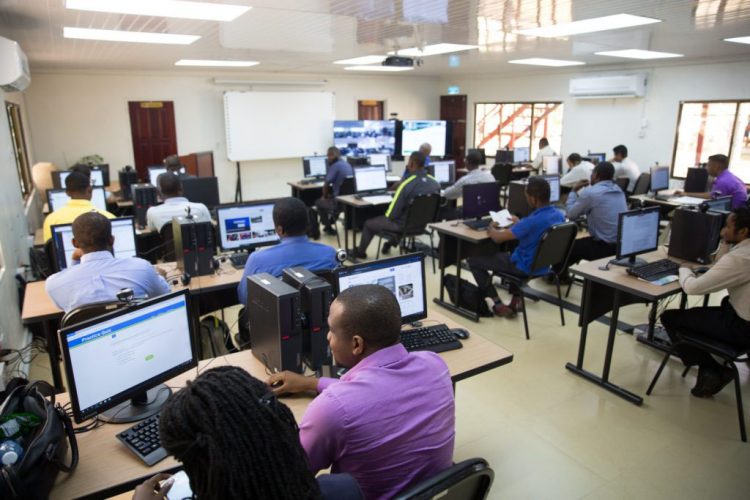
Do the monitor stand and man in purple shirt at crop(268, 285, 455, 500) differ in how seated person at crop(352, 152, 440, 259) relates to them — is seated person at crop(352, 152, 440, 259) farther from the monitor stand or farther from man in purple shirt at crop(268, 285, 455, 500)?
man in purple shirt at crop(268, 285, 455, 500)

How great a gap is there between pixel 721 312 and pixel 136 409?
316 cm

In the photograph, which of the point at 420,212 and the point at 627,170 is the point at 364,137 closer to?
the point at 627,170

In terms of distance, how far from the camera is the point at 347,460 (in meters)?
1.33

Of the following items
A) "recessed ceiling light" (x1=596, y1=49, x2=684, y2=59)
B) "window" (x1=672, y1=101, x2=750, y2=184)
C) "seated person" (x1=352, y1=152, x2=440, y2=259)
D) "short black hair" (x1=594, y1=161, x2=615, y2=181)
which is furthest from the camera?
"window" (x1=672, y1=101, x2=750, y2=184)

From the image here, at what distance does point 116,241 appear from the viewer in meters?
3.61

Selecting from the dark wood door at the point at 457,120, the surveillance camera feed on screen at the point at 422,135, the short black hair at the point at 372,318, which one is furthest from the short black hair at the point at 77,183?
the dark wood door at the point at 457,120

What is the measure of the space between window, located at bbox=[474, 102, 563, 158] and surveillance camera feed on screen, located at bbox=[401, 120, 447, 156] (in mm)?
808

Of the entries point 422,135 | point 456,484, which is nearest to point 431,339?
point 456,484

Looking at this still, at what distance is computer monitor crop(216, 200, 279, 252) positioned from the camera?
3.94 metres

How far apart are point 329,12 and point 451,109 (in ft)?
28.5

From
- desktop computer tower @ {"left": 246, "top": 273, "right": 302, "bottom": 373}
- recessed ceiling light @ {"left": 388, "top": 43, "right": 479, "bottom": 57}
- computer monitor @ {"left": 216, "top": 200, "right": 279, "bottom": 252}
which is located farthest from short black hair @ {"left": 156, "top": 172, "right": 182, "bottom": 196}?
recessed ceiling light @ {"left": 388, "top": 43, "right": 479, "bottom": 57}

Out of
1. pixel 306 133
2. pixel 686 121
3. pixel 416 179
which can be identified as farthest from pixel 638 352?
pixel 306 133

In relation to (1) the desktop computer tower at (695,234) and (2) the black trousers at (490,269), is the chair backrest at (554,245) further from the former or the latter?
(1) the desktop computer tower at (695,234)

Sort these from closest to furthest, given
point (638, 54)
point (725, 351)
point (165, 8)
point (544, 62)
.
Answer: point (725, 351) < point (165, 8) < point (638, 54) < point (544, 62)
